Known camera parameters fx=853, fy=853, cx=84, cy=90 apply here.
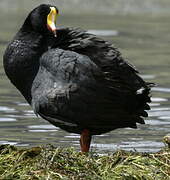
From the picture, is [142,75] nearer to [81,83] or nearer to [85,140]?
[85,140]

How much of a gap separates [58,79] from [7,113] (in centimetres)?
410

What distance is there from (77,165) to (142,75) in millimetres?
8775

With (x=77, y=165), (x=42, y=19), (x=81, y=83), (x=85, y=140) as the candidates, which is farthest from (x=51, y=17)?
(x=77, y=165)

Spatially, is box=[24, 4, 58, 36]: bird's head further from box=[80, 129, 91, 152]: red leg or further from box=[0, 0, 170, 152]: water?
box=[0, 0, 170, 152]: water

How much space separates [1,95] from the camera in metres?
13.6

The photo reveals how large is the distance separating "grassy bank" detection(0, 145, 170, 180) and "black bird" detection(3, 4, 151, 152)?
0.90m

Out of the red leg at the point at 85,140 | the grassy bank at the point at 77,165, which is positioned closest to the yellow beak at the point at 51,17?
the red leg at the point at 85,140

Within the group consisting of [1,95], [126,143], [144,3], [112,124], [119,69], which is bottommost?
[144,3]

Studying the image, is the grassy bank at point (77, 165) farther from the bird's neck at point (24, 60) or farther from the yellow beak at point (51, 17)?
the yellow beak at point (51, 17)

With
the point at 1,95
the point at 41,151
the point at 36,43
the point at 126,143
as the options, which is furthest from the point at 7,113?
the point at 41,151

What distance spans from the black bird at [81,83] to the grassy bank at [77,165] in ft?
2.94

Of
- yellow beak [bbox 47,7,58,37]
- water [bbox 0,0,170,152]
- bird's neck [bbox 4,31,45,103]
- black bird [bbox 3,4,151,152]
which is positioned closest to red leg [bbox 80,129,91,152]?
black bird [bbox 3,4,151,152]

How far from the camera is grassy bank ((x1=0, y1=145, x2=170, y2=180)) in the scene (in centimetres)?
652

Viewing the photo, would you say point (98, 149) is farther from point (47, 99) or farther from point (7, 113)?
point (7, 113)
